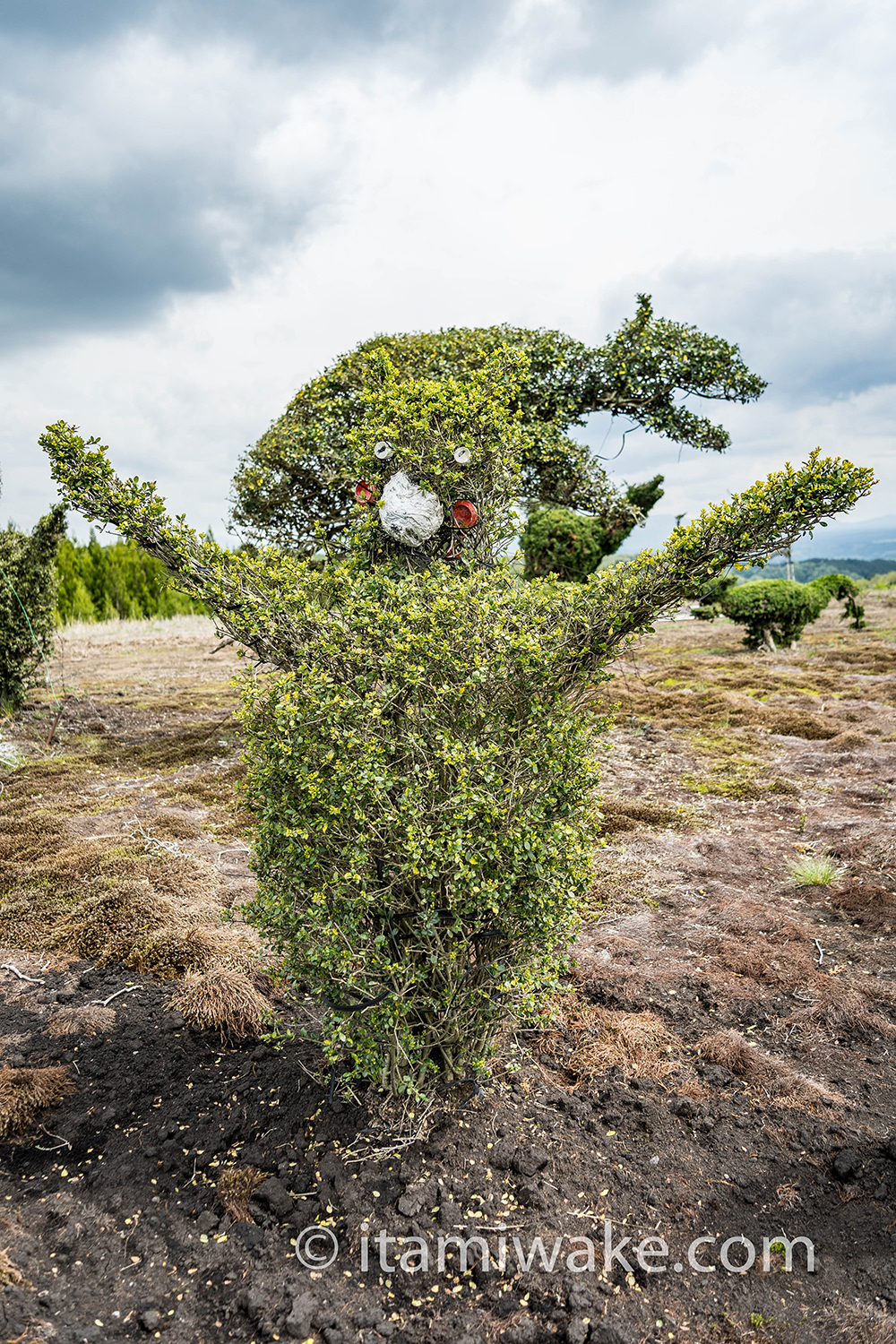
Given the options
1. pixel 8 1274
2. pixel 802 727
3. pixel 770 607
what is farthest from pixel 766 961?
pixel 770 607

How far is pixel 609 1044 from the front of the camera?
11.7ft

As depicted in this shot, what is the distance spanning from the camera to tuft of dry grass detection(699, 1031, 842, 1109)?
3.21m

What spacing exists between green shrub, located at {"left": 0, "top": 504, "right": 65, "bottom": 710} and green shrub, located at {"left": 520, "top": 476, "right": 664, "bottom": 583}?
6900mm

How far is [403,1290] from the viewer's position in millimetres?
2363

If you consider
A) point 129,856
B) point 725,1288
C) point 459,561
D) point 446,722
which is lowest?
point 725,1288

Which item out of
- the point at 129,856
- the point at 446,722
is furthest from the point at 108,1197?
the point at 129,856

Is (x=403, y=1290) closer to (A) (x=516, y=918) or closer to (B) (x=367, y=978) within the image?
(B) (x=367, y=978)

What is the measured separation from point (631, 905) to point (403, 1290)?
10.4 ft

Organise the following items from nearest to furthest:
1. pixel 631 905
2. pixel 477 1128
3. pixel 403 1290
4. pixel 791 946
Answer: pixel 403 1290 → pixel 477 1128 → pixel 791 946 → pixel 631 905

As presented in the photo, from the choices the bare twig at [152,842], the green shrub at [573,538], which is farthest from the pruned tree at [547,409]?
the bare twig at [152,842]

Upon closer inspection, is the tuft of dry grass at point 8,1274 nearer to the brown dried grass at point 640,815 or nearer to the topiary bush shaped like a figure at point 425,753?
the topiary bush shaped like a figure at point 425,753

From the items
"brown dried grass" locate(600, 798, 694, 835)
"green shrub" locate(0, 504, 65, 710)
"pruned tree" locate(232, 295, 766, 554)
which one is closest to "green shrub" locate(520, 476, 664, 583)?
"pruned tree" locate(232, 295, 766, 554)

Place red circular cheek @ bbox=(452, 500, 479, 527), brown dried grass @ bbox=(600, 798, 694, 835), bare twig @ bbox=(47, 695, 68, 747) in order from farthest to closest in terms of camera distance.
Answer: bare twig @ bbox=(47, 695, 68, 747)
brown dried grass @ bbox=(600, 798, 694, 835)
red circular cheek @ bbox=(452, 500, 479, 527)

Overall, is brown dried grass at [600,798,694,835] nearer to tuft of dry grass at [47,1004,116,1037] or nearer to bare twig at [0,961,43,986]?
tuft of dry grass at [47,1004,116,1037]
